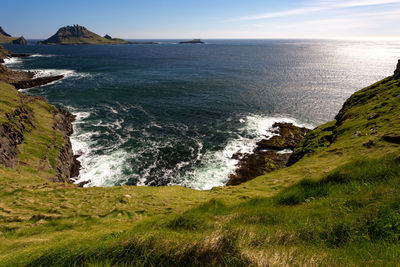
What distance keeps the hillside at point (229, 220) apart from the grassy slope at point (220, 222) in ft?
0.11

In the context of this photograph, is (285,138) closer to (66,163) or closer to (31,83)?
(66,163)

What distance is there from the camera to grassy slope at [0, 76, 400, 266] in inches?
195

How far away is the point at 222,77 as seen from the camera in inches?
3723

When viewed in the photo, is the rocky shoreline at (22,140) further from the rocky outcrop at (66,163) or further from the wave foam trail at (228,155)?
the wave foam trail at (228,155)

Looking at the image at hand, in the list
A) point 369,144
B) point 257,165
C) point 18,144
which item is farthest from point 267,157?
point 18,144

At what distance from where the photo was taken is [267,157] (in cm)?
3434

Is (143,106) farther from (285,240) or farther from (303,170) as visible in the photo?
(285,240)

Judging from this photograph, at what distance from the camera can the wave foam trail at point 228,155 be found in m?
28.5

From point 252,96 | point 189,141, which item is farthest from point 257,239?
point 252,96

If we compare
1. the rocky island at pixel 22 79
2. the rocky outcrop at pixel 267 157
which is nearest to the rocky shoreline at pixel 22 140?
the rocky outcrop at pixel 267 157

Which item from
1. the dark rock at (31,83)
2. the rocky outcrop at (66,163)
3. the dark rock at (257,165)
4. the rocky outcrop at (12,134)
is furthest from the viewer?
the dark rock at (31,83)

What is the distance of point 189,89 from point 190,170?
5040 cm

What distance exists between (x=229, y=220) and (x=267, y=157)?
28.4 m

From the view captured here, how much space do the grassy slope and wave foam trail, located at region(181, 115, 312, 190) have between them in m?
10.9
